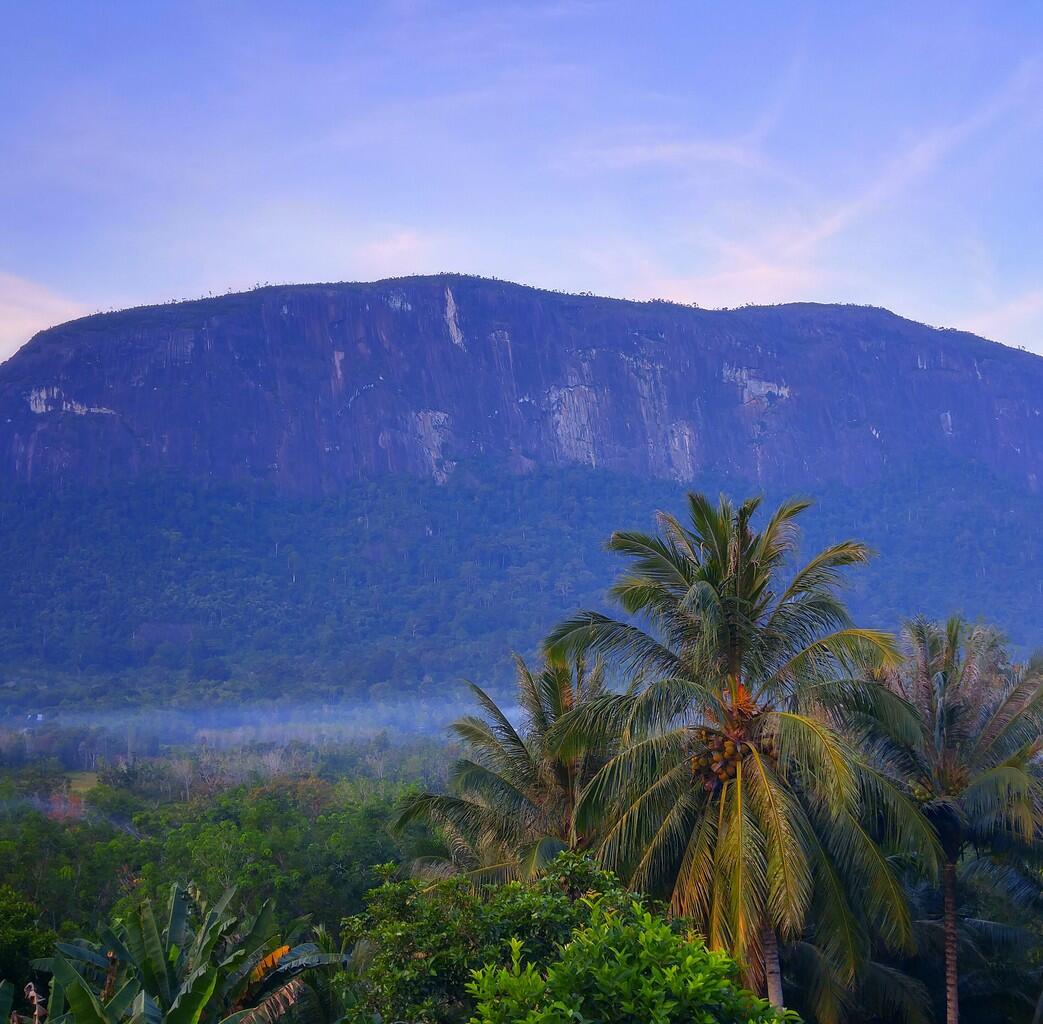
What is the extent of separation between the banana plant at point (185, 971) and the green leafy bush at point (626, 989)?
3548 millimetres

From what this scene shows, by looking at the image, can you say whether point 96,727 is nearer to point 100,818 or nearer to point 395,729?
point 395,729

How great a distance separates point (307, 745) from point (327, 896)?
6187 centimetres

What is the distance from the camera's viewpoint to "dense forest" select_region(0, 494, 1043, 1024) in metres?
11.7

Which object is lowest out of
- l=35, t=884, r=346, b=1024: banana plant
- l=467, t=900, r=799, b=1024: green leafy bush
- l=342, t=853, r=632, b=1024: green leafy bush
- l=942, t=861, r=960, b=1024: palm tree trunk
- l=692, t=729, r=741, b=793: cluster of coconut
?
l=942, t=861, r=960, b=1024: palm tree trunk

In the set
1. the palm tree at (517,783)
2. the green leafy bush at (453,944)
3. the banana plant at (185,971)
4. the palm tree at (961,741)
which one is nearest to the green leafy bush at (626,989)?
the green leafy bush at (453,944)

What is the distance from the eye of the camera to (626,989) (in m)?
9.14

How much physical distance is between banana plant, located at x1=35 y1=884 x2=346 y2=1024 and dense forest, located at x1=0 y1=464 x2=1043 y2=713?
351ft

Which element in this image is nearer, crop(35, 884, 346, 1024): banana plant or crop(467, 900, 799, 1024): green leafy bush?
crop(467, 900, 799, 1024): green leafy bush

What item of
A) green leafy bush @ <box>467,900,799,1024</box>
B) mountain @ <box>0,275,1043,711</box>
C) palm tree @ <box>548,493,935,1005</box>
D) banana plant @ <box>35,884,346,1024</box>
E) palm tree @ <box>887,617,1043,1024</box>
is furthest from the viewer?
mountain @ <box>0,275,1043,711</box>

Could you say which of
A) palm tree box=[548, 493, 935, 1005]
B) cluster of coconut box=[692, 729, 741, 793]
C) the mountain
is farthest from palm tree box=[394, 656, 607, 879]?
the mountain

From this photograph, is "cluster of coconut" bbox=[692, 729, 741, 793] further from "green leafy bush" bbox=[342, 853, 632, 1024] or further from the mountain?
the mountain

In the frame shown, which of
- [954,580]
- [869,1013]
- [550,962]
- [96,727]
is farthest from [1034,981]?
[954,580]

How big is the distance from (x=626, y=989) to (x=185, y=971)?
24.3 ft

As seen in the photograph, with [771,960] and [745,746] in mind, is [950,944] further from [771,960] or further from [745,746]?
[745,746]
